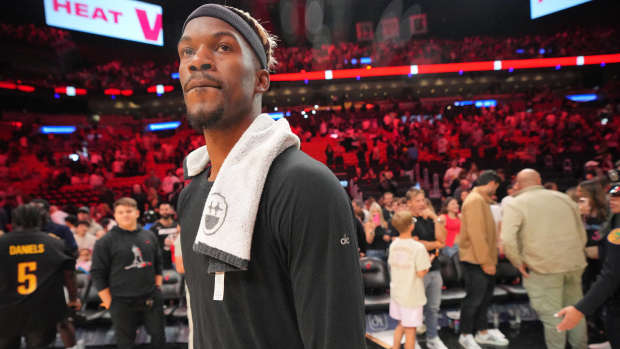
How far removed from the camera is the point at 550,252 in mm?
3920

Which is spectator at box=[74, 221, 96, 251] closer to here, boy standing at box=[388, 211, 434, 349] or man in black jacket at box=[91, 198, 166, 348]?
man in black jacket at box=[91, 198, 166, 348]

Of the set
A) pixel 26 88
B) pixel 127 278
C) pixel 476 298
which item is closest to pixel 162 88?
pixel 26 88

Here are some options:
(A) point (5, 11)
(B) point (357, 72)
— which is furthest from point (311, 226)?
(A) point (5, 11)

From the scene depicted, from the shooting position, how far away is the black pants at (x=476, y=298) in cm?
442

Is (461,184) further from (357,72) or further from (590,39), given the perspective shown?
(590,39)

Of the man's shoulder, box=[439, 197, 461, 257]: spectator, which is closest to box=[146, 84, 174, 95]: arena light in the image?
box=[439, 197, 461, 257]: spectator

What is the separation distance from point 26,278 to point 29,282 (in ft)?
0.15

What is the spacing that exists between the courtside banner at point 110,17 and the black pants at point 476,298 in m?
13.5

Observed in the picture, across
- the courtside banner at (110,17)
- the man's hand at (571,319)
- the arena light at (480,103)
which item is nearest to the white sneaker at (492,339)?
the man's hand at (571,319)

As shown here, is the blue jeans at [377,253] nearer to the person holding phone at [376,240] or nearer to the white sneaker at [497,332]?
the person holding phone at [376,240]

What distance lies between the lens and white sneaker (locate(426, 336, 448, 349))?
14.5 feet

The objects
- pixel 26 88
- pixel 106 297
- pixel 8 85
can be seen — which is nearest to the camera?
pixel 106 297

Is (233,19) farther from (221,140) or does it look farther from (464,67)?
(464,67)

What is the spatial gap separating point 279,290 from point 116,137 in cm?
1815
